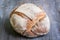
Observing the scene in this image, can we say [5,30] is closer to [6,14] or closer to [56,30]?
[6,14]

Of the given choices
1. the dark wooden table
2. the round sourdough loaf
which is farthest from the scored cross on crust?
the dark wooden table

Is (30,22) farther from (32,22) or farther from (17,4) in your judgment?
(17,4)

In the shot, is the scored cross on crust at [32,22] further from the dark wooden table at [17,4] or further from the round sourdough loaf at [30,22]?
the dark wooden table at [17,4]

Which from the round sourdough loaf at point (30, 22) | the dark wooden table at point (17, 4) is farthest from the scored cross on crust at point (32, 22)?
the dark wooden table at point (17, 4)

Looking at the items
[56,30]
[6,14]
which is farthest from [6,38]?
[56,30]

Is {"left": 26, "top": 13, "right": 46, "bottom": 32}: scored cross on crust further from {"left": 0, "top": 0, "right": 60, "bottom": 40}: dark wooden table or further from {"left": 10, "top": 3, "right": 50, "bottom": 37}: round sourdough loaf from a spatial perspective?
{"left": 0, "top": 0, "right": 60, "bottom": 40}: dark wooden table
